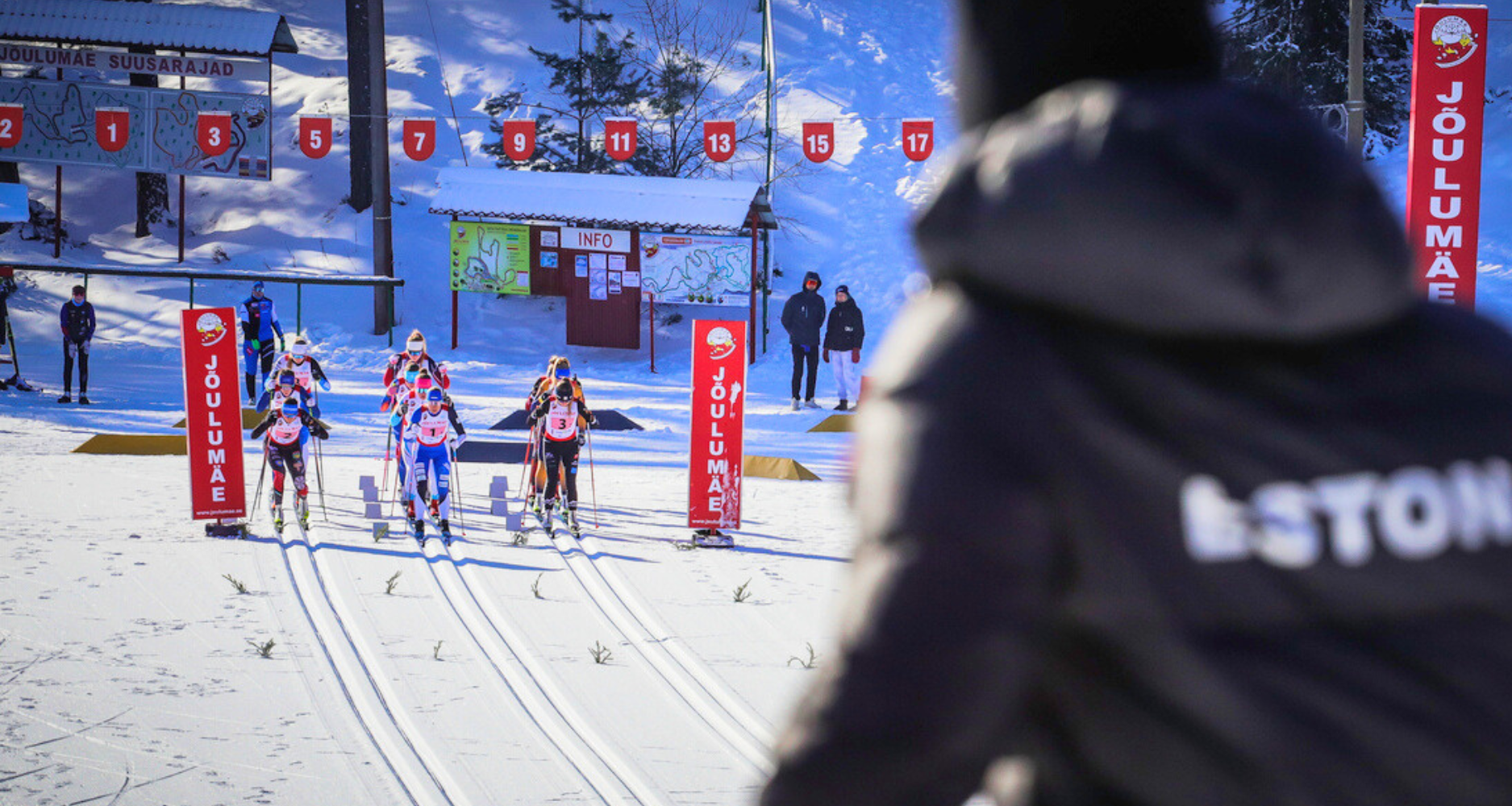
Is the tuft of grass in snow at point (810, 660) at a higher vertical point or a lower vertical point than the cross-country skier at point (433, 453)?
lower

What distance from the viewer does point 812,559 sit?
31.0 ft

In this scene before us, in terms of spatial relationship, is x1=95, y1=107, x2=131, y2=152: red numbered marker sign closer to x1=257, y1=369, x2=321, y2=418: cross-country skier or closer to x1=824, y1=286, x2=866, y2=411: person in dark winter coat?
x1=824, y1=286, x2=866, y2=411: person in dark winter coat

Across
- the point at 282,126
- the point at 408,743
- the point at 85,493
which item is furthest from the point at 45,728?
the point at 282,126

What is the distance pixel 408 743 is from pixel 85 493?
7.63 meters

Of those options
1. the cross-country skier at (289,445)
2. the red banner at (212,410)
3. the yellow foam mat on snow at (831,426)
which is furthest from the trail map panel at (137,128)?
the red banner at (212,410)

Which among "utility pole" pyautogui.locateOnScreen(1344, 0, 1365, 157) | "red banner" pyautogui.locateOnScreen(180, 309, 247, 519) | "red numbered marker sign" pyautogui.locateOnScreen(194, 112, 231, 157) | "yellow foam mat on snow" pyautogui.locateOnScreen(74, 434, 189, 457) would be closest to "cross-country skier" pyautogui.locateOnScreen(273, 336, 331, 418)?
"red banner" pyautogui.locateOnScreen(180, 309, 247, 519)

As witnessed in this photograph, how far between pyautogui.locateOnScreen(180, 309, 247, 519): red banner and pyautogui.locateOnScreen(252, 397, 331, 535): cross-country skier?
401 millimetres

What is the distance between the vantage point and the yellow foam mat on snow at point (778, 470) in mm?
13336

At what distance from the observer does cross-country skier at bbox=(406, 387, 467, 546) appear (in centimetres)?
987

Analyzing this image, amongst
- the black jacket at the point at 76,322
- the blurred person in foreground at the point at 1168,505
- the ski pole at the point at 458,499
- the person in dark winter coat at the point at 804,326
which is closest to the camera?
the blurred person in foreground at the point at 1168,505

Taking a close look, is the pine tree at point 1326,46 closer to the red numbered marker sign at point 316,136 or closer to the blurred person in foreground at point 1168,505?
the red numbered marker sign at point 316,136

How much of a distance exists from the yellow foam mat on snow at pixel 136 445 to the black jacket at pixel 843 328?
8289mm

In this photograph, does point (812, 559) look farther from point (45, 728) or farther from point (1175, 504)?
point (1175, 504)

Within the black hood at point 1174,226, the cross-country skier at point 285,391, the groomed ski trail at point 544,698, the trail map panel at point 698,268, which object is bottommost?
the groomed ski trail at point 544,698
